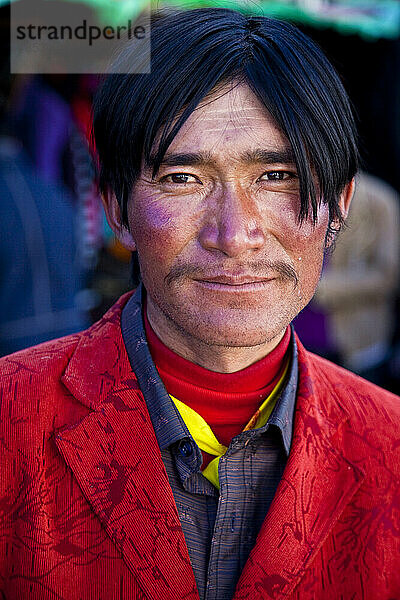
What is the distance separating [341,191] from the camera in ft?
5.18

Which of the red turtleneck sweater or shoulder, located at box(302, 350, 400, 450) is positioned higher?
the red turtleneck sweater

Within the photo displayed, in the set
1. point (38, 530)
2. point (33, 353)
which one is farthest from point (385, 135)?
point (38, 530)

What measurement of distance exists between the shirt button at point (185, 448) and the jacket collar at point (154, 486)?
0.07m

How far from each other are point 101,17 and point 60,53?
1.44 feet

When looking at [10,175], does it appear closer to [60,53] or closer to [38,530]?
[60,53]

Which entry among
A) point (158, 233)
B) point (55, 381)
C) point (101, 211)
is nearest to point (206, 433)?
point (55, 381)

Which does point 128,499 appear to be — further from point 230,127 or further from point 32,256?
point 32,256

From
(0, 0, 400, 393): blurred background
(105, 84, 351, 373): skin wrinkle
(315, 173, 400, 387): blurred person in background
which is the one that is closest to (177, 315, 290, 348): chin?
(105, 84, 351, 373): skin wrinkle

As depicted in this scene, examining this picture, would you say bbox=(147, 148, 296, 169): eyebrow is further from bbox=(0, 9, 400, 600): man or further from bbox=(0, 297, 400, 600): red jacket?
bbox=(0, 297, 400, 600): red jacket

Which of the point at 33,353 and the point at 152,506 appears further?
the point at 33,353

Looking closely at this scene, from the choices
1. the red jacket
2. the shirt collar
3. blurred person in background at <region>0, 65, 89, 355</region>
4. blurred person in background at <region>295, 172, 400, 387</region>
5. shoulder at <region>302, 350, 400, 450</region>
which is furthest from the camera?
blurred person in background at <region>295, 172, 400, 387</region>

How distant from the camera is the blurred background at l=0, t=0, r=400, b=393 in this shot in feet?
8.63

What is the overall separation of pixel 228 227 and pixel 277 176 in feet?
0.62

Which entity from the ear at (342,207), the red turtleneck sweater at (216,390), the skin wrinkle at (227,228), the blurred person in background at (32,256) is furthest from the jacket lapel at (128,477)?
the blurred person in background at (32,256)
